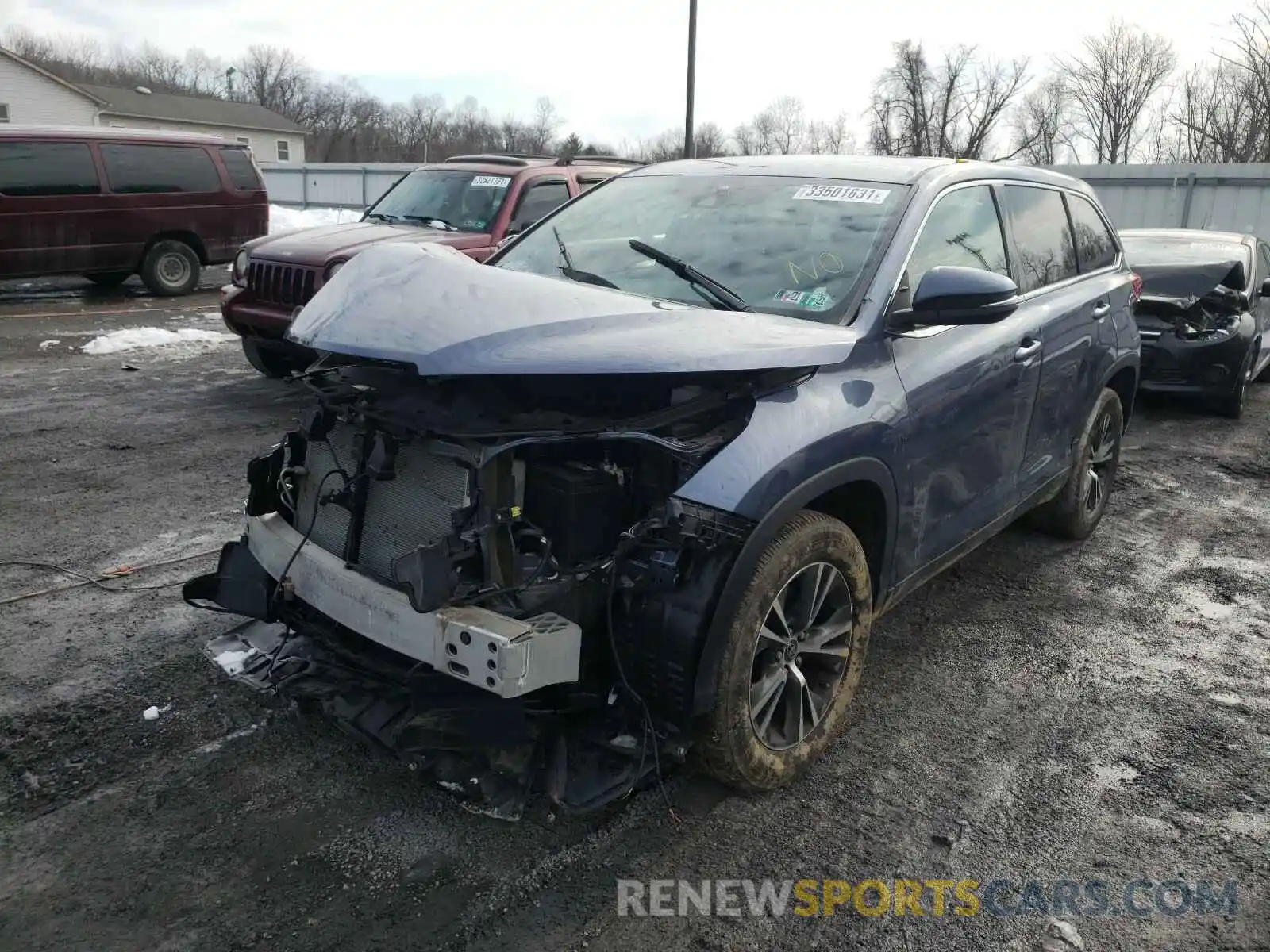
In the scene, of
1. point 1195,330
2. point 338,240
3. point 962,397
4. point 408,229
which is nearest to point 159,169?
point 408,229

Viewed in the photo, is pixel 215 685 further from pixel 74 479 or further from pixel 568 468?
pixel 74 479

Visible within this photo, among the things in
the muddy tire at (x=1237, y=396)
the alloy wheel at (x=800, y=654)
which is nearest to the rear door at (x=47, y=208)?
the alloy wheel at (x=800, y=654)

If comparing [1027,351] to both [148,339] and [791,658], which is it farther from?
[148,339]

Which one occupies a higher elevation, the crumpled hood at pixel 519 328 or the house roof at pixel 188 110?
the house roof at pixel 188 110

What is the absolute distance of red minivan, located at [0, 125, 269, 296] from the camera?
41.7 feet

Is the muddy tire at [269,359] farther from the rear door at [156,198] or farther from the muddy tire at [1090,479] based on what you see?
the rear door at [156,198]

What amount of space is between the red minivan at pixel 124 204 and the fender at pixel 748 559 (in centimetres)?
1317

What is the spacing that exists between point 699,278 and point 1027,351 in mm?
1559

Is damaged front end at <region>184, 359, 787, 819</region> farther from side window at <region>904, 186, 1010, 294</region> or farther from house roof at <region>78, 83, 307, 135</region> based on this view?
house roof at <region>78, 83, 307, 135</region>

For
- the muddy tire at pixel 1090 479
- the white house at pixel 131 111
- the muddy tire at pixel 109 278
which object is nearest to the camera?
the muddy tire at pixel 1090 479

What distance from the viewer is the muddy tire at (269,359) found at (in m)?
7.93

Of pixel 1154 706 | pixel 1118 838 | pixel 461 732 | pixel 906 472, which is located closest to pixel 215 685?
pixel 461 732

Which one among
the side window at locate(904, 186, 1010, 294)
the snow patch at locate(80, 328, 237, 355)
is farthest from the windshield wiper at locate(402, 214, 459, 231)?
the side window at locate(904, 186, 1010, 294)

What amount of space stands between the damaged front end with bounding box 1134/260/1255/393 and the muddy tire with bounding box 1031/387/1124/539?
3.56m
